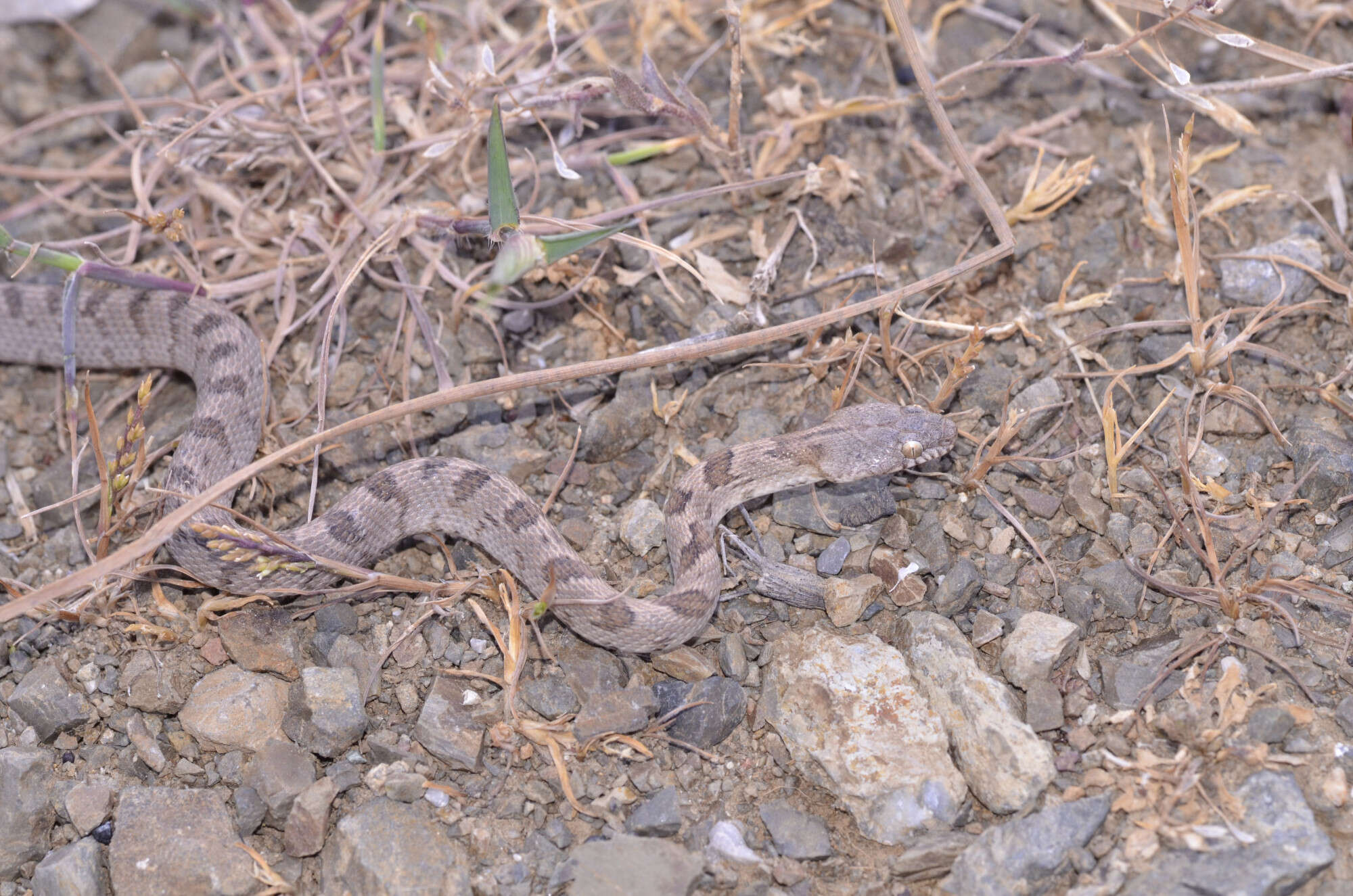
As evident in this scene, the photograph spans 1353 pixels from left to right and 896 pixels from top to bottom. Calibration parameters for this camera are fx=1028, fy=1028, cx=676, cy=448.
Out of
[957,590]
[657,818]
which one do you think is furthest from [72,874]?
[957,590]

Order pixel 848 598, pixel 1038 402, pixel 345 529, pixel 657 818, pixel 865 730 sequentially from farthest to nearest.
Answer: pixel 1038 402 → pixel 345 529 → pixel 848 598 → pixel 865 730 → pixel 657 818

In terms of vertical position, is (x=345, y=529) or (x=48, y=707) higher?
(x=345, y=529)

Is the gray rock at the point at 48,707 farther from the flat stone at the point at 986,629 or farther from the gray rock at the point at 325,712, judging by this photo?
the flat stone at the point at 986,629

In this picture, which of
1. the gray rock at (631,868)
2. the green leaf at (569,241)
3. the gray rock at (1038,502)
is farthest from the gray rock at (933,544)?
the green leaf at (569,241)

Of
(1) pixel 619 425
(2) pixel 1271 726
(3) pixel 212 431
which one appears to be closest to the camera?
(2) pixel 1271 726

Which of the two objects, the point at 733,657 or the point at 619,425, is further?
the point at 619,425

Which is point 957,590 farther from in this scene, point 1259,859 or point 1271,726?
point 1259,859
